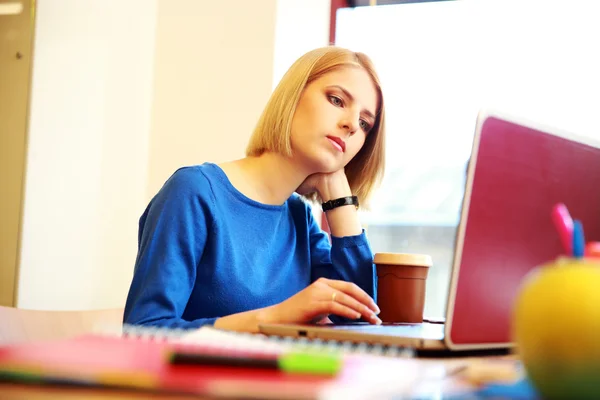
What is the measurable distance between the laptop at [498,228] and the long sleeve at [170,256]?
32 cm

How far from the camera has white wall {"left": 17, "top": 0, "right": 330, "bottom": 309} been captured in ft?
6.97

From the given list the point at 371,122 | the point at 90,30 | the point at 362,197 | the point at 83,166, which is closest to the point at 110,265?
the point at 83,166

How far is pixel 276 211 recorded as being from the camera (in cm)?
153

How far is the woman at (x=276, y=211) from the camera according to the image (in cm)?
123

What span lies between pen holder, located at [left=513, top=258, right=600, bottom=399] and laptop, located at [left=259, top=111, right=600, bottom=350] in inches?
11.5

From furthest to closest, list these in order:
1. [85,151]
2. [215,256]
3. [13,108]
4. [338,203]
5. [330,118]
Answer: [85,151] < [13,108] < [338,203] < [330,118] < [215,256]

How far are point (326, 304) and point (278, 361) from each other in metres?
0.56

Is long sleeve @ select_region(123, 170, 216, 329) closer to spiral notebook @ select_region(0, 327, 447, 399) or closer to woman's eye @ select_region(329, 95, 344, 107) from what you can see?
woman's eye @ select_region(329, 95, 344, 107)

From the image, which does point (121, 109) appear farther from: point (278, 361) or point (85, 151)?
point (278, 361)

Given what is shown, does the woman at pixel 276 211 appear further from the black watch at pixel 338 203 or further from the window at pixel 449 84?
the window at pixel 449 84

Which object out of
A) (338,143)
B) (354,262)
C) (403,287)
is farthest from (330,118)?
(403,287)

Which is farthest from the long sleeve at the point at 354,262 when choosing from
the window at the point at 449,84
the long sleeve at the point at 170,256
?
the window at the point at 449,84

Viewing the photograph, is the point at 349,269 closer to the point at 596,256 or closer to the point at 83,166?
the point at 596,256

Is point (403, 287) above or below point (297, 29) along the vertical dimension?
below
